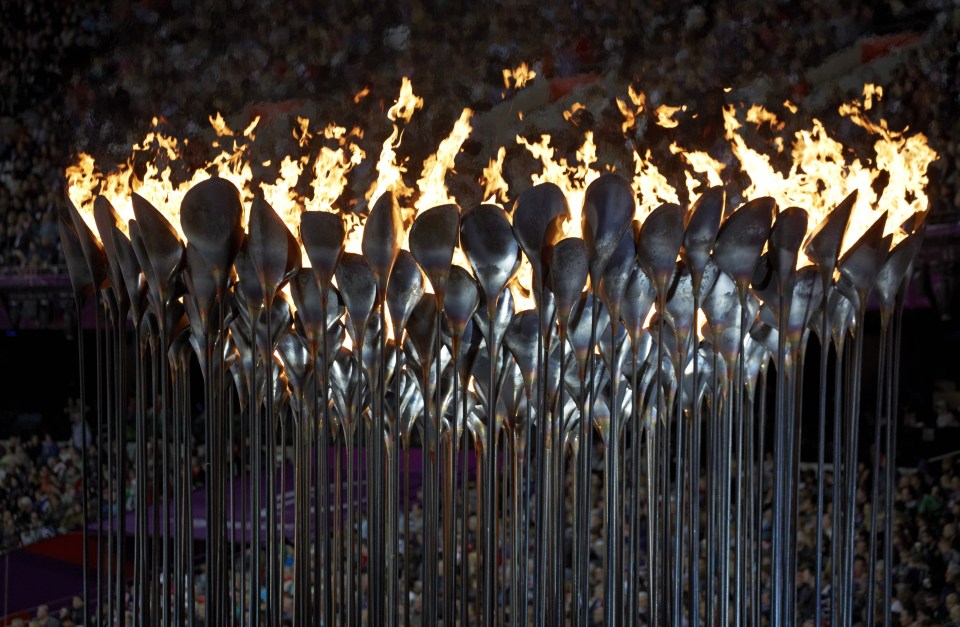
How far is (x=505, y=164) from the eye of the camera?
2.31m

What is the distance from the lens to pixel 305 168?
240 cm

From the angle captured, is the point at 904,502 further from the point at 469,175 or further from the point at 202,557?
the point at 202,557

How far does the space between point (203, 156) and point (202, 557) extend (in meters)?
0.98

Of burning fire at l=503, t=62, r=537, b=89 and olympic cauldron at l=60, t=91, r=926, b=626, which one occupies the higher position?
burning fire at l=503, t=62, r=537, b=89

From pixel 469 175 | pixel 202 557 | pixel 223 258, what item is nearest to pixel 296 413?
pixel 223 258

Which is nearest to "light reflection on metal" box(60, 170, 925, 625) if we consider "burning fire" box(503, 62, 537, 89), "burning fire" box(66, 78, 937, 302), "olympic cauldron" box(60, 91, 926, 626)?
"olympic cauldron" box(60, 91, 926, 626)

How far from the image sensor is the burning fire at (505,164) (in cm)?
173

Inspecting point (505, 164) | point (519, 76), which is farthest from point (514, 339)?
point (519, 76)

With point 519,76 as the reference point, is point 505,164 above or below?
below

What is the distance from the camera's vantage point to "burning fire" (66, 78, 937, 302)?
173 cm

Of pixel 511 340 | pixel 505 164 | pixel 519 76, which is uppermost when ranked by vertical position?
pixel 519 76

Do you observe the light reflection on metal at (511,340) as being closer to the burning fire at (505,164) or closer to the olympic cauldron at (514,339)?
the olympic cauldron at (514,339)

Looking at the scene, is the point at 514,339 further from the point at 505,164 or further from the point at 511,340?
the point at 505,164

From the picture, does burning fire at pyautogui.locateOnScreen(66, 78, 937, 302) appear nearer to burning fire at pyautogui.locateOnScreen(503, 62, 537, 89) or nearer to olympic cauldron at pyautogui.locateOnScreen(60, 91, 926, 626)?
burning fire at pyautogui.locateOnScreen(503, 62, 537, 89)
